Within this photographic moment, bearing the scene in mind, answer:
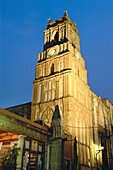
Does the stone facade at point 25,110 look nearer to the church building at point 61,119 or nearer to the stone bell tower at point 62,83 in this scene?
the church building at point 61,119

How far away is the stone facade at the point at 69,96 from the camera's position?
3098cm

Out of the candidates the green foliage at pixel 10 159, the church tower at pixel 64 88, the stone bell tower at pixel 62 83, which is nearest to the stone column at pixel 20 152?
the green foliage at pixel 10 159

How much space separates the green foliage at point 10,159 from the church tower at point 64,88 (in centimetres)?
1282

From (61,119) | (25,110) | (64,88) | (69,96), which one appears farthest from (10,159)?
(25,110)

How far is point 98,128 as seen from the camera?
37469 millimetres

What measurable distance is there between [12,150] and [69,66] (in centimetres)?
2172

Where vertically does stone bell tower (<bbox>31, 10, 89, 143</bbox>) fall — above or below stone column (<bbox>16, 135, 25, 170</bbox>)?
above

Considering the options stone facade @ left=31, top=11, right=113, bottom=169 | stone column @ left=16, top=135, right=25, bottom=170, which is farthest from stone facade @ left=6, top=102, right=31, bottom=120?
stone column @ left=16, top=135, right=25, bottom=170

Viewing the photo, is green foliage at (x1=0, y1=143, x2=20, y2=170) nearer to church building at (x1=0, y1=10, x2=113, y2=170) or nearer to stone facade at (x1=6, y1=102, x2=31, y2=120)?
church building at (x1=0, y1=10, x2=113, y2=170)

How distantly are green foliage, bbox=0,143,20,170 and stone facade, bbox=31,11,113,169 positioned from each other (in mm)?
12906

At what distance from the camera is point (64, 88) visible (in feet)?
109

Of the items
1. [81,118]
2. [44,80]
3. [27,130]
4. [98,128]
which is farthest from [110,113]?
[27,130]

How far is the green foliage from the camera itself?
16.4m

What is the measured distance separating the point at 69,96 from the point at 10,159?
17030 mm
